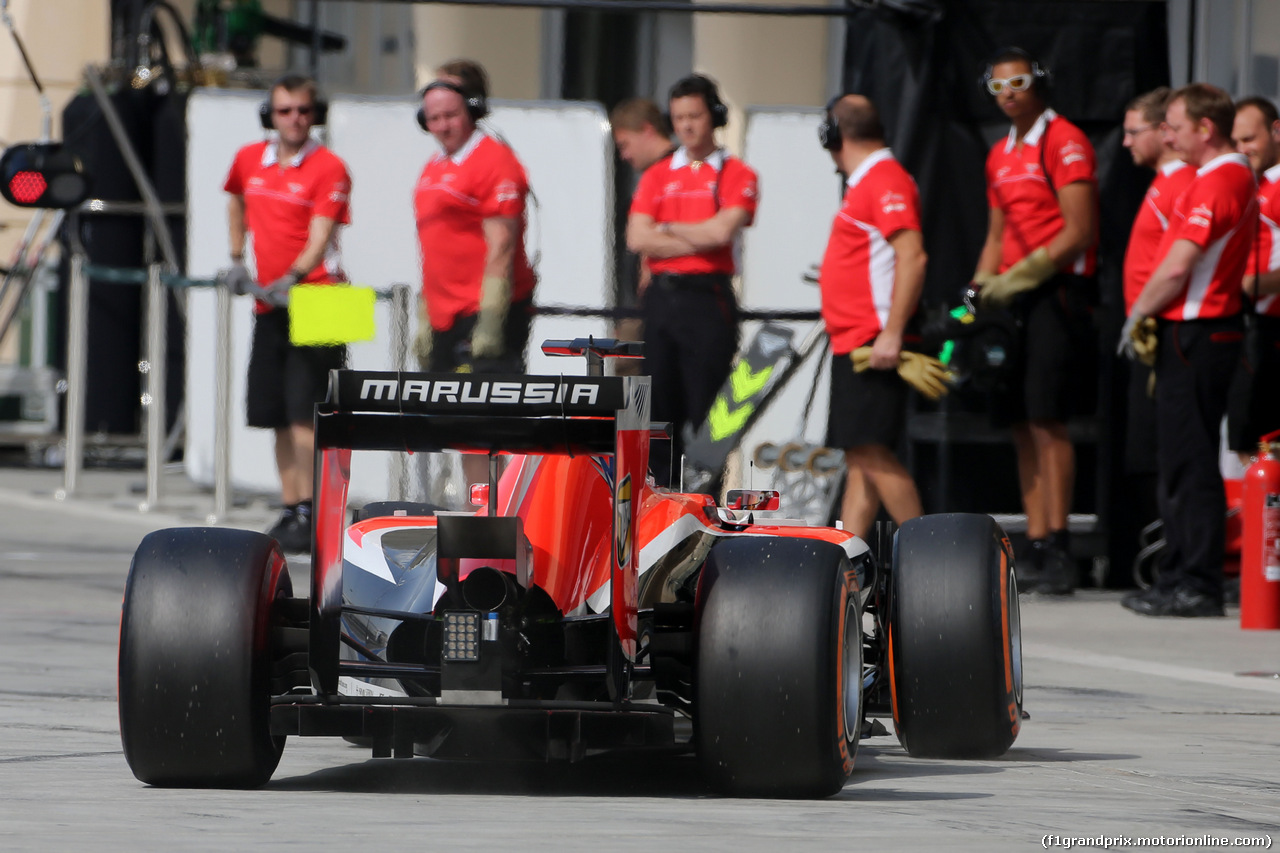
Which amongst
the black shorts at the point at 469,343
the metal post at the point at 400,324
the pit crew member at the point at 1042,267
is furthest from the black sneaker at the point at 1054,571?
the metal post at the point at 400,324

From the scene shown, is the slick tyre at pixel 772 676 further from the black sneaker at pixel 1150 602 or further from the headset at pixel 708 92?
the headset at pixel 708 92

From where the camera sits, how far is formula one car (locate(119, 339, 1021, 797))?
442 centimetres

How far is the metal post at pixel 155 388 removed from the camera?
12273 mm

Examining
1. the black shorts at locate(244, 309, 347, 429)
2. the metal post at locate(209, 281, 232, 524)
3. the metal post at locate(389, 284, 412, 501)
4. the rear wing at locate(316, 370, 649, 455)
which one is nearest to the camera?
the rear wing at locate(316, 370, 649, 455)

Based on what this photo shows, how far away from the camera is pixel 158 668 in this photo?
447 centimetres

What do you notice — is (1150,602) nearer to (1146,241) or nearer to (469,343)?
(1146,241)

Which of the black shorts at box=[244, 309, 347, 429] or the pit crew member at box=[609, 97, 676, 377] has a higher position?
the pit crew member at box=[609, 97, 676, 377]

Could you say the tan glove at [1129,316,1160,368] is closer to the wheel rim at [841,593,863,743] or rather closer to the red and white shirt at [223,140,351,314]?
the red and white shirt at [223,140,351,314]

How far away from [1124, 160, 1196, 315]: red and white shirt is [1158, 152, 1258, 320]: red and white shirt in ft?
0.53

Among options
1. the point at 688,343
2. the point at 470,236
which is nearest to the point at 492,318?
the point at 470,236

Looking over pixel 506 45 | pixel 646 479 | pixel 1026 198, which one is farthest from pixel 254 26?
pixel 646 479

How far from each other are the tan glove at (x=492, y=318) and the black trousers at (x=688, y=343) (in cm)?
64

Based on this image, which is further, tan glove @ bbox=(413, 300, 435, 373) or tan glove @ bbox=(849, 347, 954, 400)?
tan glove @ bbox=(413, 300, 435, 373)

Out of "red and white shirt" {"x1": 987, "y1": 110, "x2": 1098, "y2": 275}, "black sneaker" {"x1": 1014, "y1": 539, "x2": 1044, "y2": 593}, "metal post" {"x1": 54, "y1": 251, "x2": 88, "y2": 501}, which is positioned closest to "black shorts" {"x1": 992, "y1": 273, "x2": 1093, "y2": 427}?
"red and white shirt" {"x1": 987, "y1": 110, "x2": 1098, "y2": 275}
